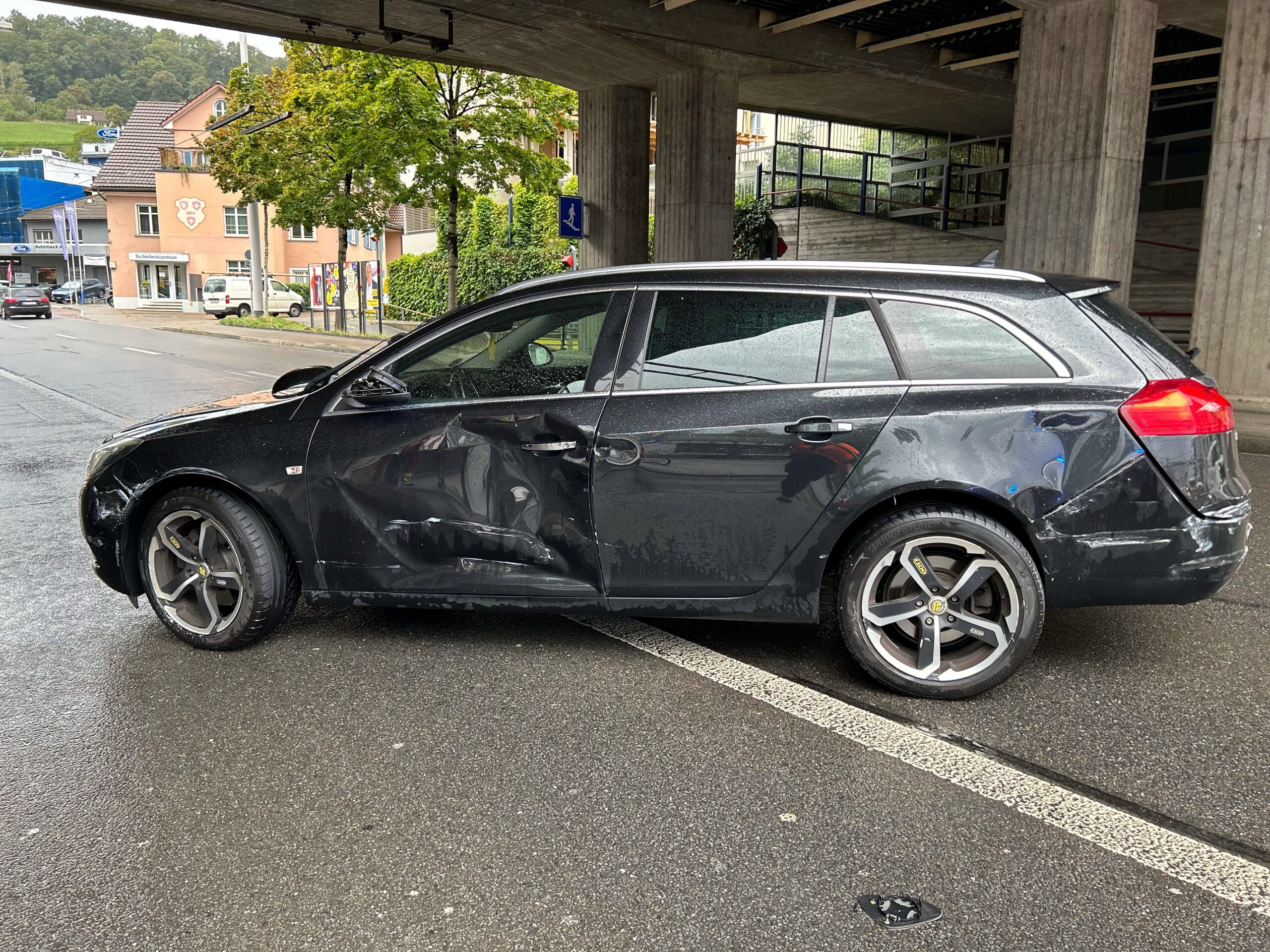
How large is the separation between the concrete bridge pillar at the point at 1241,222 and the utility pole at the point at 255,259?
105 feet

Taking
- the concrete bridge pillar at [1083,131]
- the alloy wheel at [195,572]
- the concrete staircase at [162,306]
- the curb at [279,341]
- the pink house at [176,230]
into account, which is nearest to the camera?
the alloy wheel at [195,572]

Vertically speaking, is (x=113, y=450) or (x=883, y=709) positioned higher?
(x=113, y=450)

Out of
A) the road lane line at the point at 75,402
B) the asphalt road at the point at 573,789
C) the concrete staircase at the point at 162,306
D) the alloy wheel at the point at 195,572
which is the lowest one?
the concrete staircase at the point at 162,306

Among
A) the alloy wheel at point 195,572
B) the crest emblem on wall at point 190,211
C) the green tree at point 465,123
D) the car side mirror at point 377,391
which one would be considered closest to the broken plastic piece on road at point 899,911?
the car side mirror at point 377,391

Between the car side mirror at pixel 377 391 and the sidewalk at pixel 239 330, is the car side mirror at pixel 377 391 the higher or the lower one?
the higher one

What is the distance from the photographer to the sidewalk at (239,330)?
28.0 m

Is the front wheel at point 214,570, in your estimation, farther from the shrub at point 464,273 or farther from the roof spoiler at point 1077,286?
the shrub at point 464,273

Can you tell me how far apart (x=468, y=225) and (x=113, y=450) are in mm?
35421

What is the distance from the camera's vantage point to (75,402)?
13.7m

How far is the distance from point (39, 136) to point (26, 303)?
117685mm

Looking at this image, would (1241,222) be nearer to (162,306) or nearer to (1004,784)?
(1004,784)

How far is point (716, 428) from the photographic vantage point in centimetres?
382

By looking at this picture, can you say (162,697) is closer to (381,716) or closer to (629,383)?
(381,716)

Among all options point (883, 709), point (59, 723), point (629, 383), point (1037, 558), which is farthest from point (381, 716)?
point (1037, 558)
